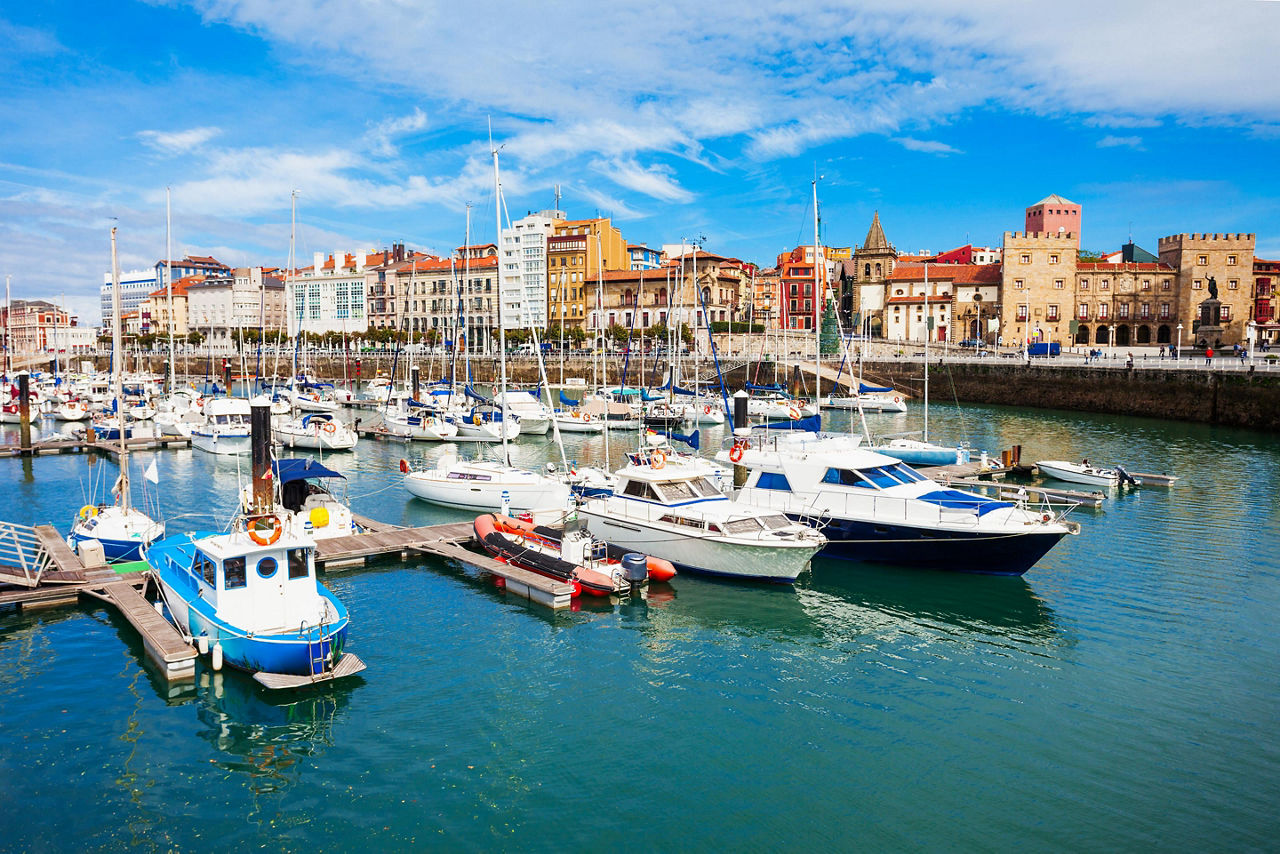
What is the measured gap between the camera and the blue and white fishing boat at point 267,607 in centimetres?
1566

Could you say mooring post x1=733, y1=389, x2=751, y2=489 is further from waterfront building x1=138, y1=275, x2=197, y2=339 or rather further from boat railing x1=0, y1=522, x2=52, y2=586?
waterfront building x1=138, y1=275, x2=197, y2=339

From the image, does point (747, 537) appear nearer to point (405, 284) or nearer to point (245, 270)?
point (405, 284)

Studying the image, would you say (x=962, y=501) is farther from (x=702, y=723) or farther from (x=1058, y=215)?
(x=1058, y=215)

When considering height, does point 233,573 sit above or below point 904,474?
below

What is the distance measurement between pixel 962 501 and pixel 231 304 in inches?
6185

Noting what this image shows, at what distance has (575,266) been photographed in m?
127

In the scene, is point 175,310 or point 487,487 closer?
point 487,487

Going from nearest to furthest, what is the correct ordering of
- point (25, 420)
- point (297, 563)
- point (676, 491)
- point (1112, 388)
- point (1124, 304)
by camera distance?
point (297, 563) < point (676, 491) < point (25, 420) < point (1112, 388) < point (1124, 304)

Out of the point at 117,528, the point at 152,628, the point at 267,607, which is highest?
the point at 117,528

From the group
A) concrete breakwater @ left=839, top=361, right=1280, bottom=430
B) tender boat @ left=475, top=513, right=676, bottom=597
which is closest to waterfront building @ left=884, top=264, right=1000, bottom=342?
concrete breakwater @ left=839, top=361, right=1280, bottom=430

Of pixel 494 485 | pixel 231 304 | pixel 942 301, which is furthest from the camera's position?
pixel 231 304

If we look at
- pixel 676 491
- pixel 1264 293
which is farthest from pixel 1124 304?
pixel 676 491

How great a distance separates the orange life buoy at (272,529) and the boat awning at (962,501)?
16.4 m

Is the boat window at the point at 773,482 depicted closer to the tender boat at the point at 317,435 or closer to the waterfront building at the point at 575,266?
the tender boat at the point at 317,435
